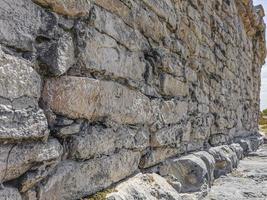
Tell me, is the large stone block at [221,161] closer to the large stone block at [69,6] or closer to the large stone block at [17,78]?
the large stone block at [69,6]

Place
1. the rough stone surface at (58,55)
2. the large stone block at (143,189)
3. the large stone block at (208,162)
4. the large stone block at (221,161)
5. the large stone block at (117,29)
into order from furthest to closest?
1. the large stone block at (221,161)
2. the large stone block at (208,162)
3. the large stone block at (143,189)
4. the large stone block at (117,29)
5. the rough stone surface at (58,55)

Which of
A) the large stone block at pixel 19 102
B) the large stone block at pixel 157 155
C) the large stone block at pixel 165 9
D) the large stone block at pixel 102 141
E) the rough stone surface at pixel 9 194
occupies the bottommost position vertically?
the rough stone surface at pixel 9 194

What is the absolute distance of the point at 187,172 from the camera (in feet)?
10.3

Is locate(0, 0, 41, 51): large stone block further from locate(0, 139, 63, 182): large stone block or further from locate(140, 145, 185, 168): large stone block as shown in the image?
locate(140, 145, 185, 168): large stone block

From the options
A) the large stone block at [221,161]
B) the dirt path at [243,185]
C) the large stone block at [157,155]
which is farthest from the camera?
the large stone block at [221,161]

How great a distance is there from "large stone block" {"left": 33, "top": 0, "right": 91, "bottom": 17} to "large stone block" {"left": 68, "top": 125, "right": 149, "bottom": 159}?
588mm

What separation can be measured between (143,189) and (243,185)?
Result: 1.64m

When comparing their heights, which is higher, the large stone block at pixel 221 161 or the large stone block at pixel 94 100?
the large stone block at pixel 94 100

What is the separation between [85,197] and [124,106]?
2.01 feet

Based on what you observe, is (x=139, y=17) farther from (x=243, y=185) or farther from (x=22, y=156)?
(x=243, y=185)

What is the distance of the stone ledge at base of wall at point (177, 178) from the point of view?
2168 mm

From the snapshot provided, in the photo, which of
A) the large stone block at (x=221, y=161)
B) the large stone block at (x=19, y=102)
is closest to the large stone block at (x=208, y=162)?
the large stone block at (x=221, y=161)

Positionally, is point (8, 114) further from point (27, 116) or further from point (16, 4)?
point (16, 4)

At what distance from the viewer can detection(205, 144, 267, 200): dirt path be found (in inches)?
124
